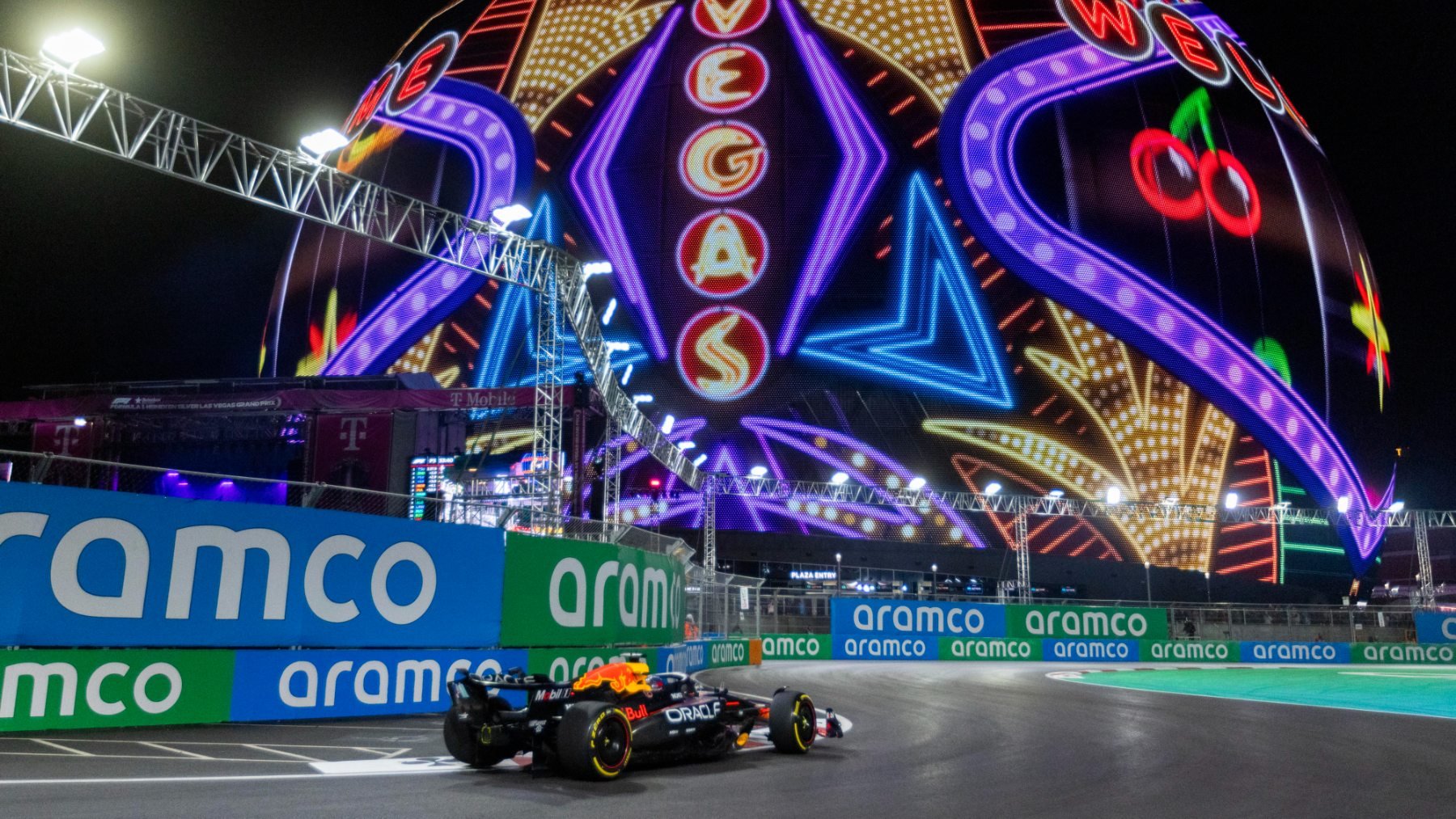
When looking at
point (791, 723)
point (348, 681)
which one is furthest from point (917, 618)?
point (791, 723)

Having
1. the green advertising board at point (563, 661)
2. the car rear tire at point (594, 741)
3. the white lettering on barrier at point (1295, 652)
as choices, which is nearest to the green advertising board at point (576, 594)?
the green advertising board at point (563, 661)

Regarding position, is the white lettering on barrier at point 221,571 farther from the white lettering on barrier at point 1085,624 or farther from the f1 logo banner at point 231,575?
the white lettering on barrier at point 1085,624

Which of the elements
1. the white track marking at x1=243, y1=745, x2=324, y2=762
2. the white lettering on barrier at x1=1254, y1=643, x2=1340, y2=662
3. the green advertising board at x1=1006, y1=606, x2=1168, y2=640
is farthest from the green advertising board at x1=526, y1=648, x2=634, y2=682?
the white lettering on barrier at x1=1254, y1=643, x2=1340, y2=662

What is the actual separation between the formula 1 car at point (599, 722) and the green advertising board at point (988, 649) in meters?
27.3

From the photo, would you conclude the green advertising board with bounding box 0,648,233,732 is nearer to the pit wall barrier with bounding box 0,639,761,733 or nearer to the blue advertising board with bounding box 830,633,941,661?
the pit wall barrier with bounding box 0,639,761,733

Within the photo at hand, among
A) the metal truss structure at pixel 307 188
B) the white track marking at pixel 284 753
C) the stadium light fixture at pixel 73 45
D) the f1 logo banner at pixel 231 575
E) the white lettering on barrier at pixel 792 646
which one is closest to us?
the white track marking at pixel 284 753

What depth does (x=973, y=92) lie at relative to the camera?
189 ft

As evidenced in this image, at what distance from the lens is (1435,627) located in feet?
123

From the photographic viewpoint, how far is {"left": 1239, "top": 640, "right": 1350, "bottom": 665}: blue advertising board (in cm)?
A: 3644

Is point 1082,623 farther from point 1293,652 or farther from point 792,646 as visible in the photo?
point 792,646

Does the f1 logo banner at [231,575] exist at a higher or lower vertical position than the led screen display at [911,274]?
lower

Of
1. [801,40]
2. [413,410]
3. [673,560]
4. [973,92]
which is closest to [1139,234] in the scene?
[973,92]

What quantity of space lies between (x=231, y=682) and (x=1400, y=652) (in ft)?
127

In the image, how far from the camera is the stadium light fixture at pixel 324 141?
65.9 ft
